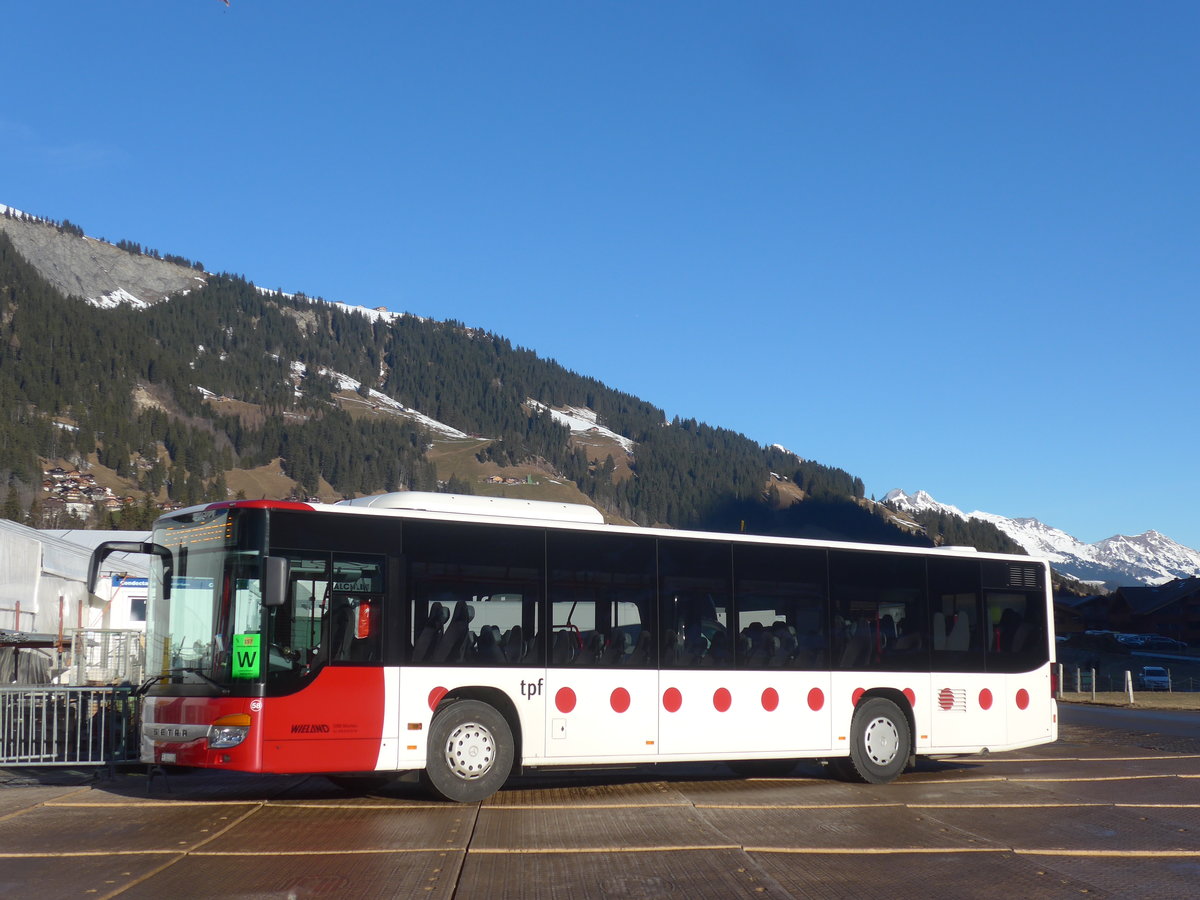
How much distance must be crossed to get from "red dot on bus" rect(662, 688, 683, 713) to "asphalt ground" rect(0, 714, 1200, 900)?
947mm

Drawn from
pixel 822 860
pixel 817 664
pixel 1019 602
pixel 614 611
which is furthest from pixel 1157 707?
pixel 822 860

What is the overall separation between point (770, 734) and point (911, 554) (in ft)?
10.6

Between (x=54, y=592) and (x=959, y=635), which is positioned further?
(x=54, y=592)

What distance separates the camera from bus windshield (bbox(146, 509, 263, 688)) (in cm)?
1079

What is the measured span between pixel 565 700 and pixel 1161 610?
139594mm

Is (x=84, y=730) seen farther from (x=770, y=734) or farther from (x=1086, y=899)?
(x=1086, y=899)

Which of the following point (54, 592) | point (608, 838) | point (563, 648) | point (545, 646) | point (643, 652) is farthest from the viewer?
point (54, 592)

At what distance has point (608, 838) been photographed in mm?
9719

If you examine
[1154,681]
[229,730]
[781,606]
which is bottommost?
[1154,681]

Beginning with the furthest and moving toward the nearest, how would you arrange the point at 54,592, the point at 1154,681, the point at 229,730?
the point at 1154,681 → the point at 54,592 → the point at 229,730

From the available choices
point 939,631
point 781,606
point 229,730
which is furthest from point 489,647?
point 939,631

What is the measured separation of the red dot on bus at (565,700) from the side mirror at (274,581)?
3.22 meters

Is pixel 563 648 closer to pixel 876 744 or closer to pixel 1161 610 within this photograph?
pixel 876 744

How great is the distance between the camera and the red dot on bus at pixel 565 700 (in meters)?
12.3
